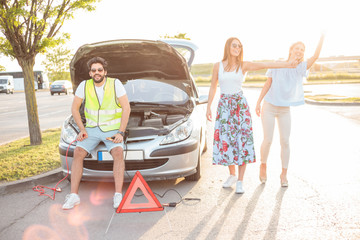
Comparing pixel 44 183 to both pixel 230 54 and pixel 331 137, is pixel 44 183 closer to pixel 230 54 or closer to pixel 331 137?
pixel 230 54

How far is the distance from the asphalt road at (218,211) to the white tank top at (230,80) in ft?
4.11

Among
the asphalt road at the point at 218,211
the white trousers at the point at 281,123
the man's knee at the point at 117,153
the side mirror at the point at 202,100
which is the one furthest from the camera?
the side mirror at the point at 202,100

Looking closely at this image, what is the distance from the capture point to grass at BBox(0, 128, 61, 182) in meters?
5.67

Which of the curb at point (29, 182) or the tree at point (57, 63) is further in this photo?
the tree at point (57, 63)

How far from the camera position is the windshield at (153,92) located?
6.16 meters

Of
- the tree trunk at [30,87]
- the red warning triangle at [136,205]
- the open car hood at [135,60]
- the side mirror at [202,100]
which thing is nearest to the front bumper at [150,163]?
the red warning triangle at [136,205]

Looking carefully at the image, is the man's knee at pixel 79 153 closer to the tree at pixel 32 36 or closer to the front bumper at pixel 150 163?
the front bumper at pixel 150 163

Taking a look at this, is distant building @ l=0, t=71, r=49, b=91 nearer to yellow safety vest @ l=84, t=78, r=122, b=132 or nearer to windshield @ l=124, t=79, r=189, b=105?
windshield @ l=124, t=79, r=189, b=105

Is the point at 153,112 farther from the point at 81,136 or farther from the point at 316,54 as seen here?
the point at 316,54

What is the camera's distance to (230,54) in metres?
4.59

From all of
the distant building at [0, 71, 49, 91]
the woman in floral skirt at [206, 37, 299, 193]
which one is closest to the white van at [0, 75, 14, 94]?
the distant building at [0, 71, 49, 91]

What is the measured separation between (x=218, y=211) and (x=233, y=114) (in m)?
1.26

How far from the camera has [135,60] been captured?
20.1 ft

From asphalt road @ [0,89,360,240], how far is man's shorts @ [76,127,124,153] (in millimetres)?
629
